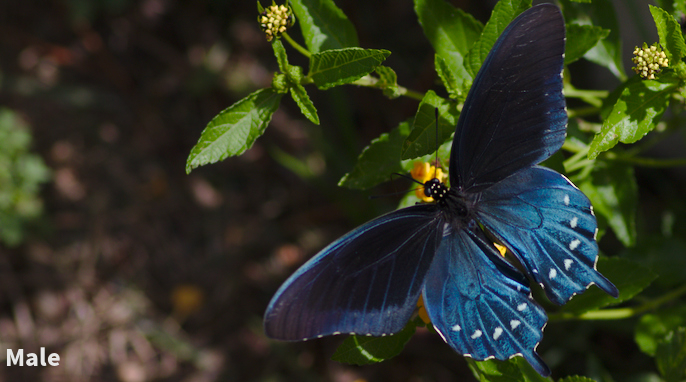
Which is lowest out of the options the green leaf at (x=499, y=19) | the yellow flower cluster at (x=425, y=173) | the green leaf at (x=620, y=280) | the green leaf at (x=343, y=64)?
the green leaf at (x=620, y=280)

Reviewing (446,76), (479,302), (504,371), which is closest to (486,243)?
(479,302)

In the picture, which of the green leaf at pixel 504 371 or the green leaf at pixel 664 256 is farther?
the green leaf at pixel 664 256

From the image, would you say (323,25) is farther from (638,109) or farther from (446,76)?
(638,109)

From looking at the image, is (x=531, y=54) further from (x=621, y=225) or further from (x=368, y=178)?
(x=621, y=225)

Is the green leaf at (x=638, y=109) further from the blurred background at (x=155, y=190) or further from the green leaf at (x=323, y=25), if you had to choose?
the blurred background at (x=155, y=190)

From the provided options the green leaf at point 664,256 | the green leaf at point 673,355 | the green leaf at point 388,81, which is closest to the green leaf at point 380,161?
the green leaf at point 388,81

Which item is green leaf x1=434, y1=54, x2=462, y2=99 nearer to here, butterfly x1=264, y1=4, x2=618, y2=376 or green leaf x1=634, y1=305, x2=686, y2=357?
butterfly x1=264, y1=4, x2=618, y2=376
